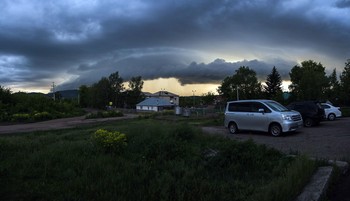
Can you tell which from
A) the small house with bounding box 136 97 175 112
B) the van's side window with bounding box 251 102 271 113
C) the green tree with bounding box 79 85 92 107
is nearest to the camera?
the van's side window with bounding box 251 102 271 113

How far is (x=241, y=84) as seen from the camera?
10800cm

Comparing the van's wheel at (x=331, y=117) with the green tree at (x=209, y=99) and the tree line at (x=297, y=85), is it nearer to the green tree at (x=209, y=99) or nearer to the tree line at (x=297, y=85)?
the tree line at (x=297, y=85)

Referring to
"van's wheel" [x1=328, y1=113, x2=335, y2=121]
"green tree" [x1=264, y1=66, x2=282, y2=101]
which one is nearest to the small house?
"green tree" [x1=264, y1=66, x2=282, y2=101]

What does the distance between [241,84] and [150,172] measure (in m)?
104

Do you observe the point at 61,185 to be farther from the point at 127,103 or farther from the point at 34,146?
the point at 127,103

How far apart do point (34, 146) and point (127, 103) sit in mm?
127541

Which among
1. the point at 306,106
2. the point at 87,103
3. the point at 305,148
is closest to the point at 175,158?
the point at 305,148

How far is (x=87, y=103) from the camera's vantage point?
12938cm

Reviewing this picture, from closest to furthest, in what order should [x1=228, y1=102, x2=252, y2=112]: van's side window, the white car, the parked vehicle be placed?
the parked vehicle < [x1=228, y1=102, x2=252, y2=112]: van's side window < the white car

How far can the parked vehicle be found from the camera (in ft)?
56.1

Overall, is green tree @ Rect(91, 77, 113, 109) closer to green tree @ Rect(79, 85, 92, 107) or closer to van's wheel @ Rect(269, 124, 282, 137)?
green tree @ Rect(79, 85, 92, 107)

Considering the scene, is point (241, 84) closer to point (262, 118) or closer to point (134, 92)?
point (134, 92)

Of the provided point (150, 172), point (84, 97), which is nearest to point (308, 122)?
point (150, 172)

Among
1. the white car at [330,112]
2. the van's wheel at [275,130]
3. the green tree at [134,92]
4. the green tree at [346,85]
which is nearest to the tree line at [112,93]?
the green tree at [134,92]
